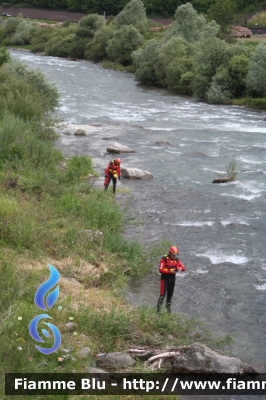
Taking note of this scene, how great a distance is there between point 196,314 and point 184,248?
3.82m

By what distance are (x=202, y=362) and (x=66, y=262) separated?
4.89 metres

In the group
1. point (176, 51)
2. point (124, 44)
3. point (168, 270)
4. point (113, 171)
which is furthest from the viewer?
→ point (124, 44)

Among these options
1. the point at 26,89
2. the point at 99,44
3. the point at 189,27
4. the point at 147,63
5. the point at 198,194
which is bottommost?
the point at 198,194

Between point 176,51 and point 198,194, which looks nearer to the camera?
point 198,194

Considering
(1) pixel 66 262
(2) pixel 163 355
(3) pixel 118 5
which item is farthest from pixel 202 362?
(3) pixel 118 5

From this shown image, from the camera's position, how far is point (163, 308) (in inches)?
477

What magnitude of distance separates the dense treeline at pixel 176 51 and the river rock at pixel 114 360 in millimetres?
35277

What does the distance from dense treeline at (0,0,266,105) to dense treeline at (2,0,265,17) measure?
3170 cm

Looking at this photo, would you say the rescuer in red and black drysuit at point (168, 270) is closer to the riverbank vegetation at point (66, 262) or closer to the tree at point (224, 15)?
the riverbank vegetation at point (66, 262)

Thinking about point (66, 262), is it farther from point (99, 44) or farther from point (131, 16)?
point (131, 16)

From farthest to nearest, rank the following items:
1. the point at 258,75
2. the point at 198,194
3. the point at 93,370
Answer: the point at 258,75, the point at 198,194, the point at 93,370

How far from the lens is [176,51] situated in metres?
51.8

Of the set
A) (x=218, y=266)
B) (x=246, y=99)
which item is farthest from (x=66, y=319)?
(x=246, y=99)

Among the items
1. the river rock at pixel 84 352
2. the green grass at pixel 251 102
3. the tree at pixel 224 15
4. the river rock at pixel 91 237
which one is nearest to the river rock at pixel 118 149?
the river rock at pixel 91 237
